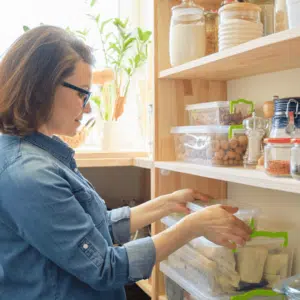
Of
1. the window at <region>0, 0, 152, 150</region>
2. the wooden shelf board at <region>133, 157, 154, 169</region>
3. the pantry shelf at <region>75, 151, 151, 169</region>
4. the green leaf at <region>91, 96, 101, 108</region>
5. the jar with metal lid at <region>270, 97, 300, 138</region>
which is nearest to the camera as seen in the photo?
the jar with metal lid at <region>270, 97, 300, 138</region>

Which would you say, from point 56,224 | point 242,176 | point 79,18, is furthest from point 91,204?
point 79,18

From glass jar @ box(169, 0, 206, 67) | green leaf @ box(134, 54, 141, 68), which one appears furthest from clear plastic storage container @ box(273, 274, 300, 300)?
green leaf @ box(134, 54, 141, 68)

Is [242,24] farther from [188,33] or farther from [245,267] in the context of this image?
[245,267]

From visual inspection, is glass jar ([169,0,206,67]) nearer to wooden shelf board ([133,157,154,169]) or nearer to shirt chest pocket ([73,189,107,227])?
wooden shelf board ([133,157,154,169])

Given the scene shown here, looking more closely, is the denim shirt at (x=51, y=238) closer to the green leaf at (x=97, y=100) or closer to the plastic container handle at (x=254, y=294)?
the plastic container handle at (x=254, y=294)

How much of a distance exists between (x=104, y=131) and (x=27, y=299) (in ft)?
3.41

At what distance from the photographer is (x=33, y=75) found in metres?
1.01

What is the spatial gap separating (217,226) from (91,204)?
1.03ft

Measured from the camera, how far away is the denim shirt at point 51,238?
936 millimetres

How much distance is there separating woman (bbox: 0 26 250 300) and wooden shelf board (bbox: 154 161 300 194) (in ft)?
0.30

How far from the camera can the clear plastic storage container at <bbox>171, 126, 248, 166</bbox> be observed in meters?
1.23

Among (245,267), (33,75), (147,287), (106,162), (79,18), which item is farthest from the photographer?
(79,18)

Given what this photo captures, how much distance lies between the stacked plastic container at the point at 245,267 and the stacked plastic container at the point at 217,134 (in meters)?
0.16

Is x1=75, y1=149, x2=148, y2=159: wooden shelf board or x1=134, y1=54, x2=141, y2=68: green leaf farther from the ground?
x1=134, y1=54, x2=141, y2=68: green leaf
